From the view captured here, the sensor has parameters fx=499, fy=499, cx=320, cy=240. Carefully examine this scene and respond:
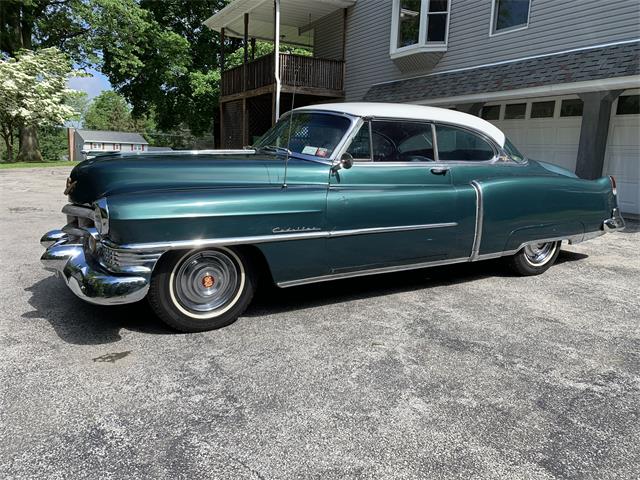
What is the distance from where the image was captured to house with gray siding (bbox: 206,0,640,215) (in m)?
8.58

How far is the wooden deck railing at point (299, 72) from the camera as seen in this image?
48.5ft

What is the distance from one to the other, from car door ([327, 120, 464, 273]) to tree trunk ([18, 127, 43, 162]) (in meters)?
26.6

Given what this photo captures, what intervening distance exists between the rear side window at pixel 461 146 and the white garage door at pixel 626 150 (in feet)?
18.8

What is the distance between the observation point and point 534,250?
531 centimetres

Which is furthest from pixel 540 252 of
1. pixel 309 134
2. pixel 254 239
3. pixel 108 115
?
pixel 108 115

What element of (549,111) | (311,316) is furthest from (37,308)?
(549,111)

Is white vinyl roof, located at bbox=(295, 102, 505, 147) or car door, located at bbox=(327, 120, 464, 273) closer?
car door, located at bbox=(327, 120, 464, 273)

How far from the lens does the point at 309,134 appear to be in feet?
14.3

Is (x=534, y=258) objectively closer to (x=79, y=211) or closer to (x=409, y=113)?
(x=409, y=113)

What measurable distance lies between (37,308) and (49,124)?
25.2 m

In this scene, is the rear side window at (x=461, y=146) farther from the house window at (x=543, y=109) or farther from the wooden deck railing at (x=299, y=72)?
the wooden deck railing at (x=299, y=72)

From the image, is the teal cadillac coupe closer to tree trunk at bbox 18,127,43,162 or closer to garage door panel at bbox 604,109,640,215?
garage door panel at bbox 604,109,640,215

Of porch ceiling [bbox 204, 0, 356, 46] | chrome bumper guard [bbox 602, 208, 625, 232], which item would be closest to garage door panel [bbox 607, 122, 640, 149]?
chrome bumper guard [bbox 602, 208, 625, 232]

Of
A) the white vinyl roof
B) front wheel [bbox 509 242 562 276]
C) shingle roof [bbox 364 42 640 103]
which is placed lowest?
front wheel [bbox 509 242 562 276]
